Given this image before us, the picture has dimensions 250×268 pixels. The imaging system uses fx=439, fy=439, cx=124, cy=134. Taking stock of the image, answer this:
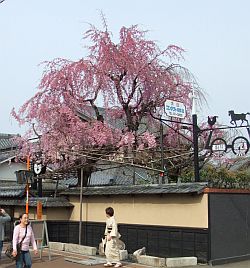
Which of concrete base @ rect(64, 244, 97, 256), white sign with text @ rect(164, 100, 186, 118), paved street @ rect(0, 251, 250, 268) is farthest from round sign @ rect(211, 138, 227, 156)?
concrete base @ rect(64, 244, 97, 256)

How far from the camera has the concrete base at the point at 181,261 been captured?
11477mm

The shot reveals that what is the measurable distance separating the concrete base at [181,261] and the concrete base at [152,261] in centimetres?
17

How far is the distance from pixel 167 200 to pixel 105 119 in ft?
20.7

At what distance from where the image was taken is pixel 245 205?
43.6 ft

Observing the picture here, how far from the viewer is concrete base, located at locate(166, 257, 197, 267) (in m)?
11.5

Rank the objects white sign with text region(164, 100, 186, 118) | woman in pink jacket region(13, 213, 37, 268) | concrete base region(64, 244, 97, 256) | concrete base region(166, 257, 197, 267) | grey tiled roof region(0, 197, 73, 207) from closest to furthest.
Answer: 1. woman in pink jacket region(13, 213, 37, 268)
2. concrete base region(166, 257, 197, 267)
3. white sign with text region(164, 100, 186, 118)
4. concrete base region(64, 244, 97, 256)
5. grey tiled roof region(0, 197, 73, 207)

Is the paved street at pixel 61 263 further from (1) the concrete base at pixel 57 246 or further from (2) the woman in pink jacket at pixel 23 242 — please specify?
(2) the woman in pink jacket at pixel 23 242

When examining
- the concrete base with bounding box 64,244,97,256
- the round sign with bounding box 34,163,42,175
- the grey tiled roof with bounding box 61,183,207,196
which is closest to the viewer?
the grey tiled roof with bounding box 61,183,207,196

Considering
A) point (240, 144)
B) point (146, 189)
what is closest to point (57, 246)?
point (146, 189)

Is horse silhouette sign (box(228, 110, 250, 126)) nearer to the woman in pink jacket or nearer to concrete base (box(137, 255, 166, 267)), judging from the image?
concrete base (box(137, 255, 166, 267))

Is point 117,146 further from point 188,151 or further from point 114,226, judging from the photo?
point 114,226

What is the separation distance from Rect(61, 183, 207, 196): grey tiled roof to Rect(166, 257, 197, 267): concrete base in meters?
1.81

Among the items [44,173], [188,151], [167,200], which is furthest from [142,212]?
[44,173]

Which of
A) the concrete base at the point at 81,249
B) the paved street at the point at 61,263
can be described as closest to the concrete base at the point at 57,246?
the concrete base at the point at 81,249
